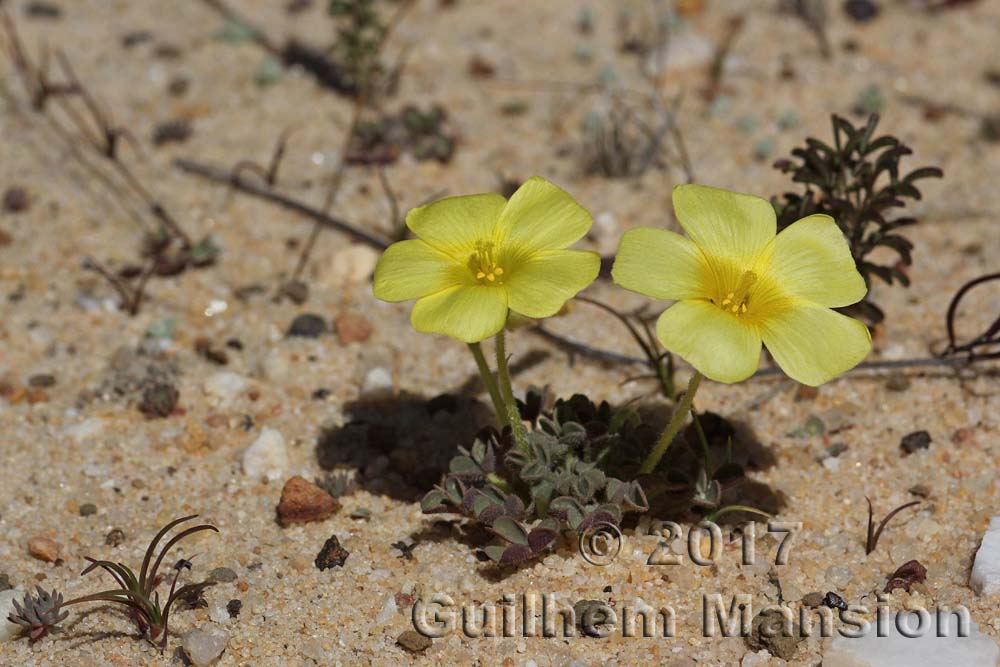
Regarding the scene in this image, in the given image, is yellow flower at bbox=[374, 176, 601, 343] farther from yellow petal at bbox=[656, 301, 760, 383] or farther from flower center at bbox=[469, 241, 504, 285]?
yellow petal at bbox=[656, 301, 760, 383]

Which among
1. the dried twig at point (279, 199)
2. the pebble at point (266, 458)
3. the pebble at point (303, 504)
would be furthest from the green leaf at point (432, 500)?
the dried twig at point (279, 199)

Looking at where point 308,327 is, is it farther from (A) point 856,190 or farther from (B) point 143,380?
(A) point 856,190

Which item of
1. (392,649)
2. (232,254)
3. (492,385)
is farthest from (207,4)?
(392,649)

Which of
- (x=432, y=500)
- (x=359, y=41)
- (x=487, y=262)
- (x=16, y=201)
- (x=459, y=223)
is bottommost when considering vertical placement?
(x=432, y=500)

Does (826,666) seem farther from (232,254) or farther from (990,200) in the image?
(232,254)

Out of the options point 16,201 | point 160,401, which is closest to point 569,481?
point 160,401
